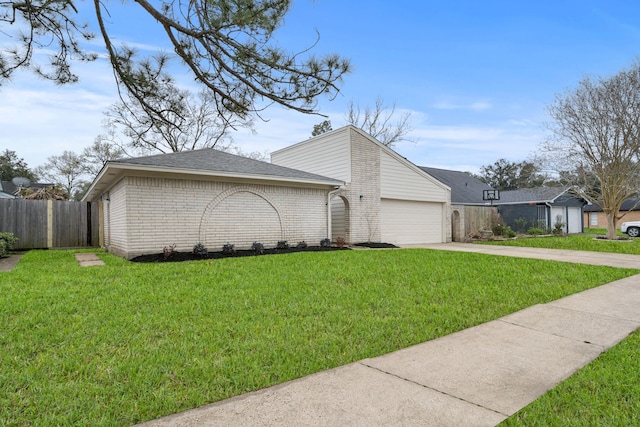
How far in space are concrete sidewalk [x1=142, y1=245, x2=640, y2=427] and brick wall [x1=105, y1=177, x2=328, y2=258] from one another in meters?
7.98

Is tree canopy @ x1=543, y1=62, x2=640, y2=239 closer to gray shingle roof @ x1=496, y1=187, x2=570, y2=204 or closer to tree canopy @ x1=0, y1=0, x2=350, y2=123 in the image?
gray shingle roof @ x1=496, y1=187, x2=570, y2=204

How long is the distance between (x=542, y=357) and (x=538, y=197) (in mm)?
24104

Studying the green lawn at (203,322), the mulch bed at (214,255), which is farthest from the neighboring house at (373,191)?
the green lawn at (203,322)

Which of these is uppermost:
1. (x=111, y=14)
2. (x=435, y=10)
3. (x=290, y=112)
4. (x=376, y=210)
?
(x=435, y=10)

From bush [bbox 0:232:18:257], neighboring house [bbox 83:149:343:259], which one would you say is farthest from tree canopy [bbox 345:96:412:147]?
bush [bbox 0:232:18:257]

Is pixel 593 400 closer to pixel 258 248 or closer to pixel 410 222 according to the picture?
pixel 258 248

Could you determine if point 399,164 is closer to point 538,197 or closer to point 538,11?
point 538,11

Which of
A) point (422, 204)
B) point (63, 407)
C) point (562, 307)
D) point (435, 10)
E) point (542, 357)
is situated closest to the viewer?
point (63, 407)

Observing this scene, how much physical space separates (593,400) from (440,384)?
3.23ft

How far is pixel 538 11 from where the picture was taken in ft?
27.3

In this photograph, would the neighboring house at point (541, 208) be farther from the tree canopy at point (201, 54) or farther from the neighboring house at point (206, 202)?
the tree canopy at point (201, 54)

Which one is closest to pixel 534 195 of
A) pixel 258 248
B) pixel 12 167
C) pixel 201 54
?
pixel 258 248

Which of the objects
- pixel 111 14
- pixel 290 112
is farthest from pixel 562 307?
pixel 111 14

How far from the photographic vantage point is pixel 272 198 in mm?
11633
